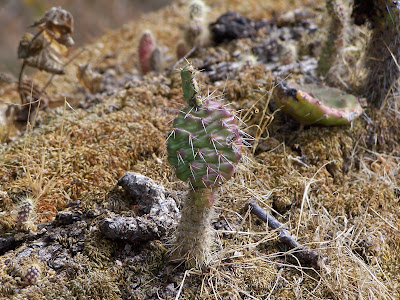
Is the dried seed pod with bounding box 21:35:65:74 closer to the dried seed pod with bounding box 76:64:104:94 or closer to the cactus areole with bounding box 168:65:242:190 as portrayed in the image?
the dried seed pod with bounding box 76:64:104:94

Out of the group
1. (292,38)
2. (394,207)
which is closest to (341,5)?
(292,38)

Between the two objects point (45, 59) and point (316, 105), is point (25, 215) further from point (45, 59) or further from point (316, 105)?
point (316, 105)

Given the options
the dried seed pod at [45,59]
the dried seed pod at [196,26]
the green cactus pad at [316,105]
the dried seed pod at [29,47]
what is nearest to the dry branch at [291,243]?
the green cactus pad at [316,105]

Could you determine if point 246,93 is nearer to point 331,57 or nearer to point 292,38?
point 331,57

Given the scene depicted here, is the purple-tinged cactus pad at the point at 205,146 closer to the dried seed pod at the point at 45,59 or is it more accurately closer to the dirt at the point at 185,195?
the dirt at the point at 185,195

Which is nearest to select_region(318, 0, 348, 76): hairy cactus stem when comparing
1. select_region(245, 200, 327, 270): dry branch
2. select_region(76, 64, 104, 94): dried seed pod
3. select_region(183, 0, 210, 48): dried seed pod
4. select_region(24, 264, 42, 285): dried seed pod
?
select_region(183, 0, 210, 48): dried seed pod

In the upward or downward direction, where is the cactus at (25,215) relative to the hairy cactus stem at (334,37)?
downward
